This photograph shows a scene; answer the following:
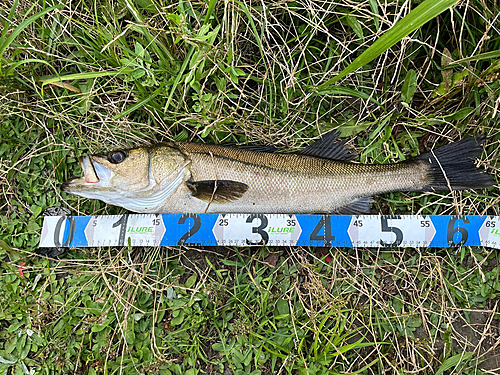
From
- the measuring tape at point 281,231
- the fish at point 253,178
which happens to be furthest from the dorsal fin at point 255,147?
the measuring tape at point 281,231

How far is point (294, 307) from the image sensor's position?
119 inches

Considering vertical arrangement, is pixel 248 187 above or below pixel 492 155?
below

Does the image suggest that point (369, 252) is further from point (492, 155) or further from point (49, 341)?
point (49, 341)

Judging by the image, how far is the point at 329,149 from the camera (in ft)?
10.3

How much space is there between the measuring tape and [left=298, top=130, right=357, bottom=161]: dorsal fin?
58 cm

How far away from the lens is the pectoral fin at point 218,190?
9.46 ft

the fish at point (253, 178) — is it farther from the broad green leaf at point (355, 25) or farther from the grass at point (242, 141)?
the broad green leaf at point (355, 25)

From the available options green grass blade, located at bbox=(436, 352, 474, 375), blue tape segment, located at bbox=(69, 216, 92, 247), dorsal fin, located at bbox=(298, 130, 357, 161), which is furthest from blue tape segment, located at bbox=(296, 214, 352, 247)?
blue tape segment, located at bbox=(69, 216, 92, 247)

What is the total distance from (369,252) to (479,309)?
45.4 inches

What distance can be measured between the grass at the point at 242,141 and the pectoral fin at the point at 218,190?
57cm

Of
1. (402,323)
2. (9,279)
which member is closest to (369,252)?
(402,323)

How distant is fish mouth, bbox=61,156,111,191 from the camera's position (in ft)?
9.21

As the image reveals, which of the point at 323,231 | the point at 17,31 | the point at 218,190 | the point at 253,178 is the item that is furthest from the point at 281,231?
the point at 17,31

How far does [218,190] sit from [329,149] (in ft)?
3.80
